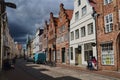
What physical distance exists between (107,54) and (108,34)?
101 inches

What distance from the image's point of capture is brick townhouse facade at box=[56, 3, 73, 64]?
49875 mm

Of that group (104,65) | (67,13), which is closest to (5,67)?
(104,65)

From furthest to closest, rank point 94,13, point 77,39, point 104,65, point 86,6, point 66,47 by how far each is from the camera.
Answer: point 66,47 → point 77,39 → point 86,6 → point 94,13 → point 104,65

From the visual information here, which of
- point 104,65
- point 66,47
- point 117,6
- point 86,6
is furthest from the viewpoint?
point 66,47

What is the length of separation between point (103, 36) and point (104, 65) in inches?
151

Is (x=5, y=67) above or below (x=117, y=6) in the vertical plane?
below

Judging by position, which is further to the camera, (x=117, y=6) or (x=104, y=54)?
(x=104, y=54)

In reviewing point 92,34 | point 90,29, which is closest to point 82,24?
point 90,29

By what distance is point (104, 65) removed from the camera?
30.7 meters

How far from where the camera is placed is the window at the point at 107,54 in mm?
29250

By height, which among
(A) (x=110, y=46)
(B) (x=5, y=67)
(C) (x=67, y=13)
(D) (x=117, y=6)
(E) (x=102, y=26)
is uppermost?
(C) (x=67, y=13)

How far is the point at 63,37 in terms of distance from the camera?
175ft

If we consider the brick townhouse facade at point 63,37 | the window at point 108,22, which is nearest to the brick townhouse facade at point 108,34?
the window at point 108,22

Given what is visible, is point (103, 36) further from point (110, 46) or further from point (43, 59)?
point (43, 59)
